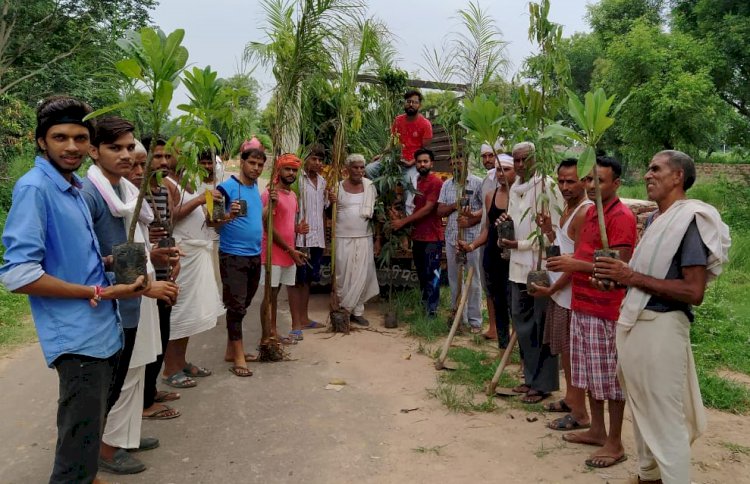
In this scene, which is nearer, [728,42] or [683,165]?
[683,165]

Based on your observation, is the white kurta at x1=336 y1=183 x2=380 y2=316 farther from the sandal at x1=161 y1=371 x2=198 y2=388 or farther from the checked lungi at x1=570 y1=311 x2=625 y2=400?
the checked lungi at x1=570 y1=311 x2=625 y2=400

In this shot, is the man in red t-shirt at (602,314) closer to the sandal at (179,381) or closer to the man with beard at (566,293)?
the man with beard at (566,293)

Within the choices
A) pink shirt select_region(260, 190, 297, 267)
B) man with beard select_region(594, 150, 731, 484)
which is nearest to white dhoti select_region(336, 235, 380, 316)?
pink shirt select_region(260, 190, 297, 267)

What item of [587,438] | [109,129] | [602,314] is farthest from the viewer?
[587,438]

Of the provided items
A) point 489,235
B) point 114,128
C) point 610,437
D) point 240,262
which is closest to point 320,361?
point 240,262

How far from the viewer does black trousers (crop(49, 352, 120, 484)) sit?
2373 mm

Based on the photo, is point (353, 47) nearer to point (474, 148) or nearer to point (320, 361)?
point (474, 148)

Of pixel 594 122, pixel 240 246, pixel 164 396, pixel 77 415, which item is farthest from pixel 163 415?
pixel 594 122

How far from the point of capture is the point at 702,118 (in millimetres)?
13914

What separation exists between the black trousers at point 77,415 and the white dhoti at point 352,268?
3977mm

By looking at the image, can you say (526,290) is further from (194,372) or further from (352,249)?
(194,372)

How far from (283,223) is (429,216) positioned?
174 centimetres

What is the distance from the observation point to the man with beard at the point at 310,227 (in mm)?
6020

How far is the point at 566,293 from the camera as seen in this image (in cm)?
382
